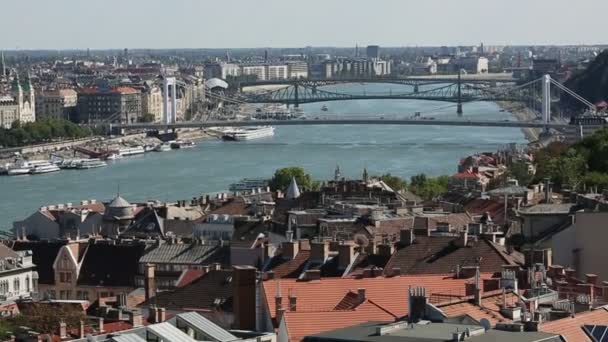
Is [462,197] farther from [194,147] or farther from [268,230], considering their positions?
[194,147]

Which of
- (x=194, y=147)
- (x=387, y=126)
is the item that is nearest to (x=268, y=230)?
(x=194, y=147)

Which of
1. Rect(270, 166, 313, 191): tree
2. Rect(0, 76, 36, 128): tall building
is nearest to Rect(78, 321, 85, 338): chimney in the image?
Rect(270, 166, 313, 191): tree

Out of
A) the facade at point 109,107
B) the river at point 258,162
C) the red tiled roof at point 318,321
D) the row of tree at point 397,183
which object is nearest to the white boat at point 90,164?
the river at point 258,162

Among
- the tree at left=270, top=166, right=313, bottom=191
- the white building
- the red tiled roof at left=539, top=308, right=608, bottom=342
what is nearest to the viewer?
the red tiled roof at left=539, top=308, right=608, bottom=342

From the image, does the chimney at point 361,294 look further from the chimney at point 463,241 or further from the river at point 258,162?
the river at point 258,162

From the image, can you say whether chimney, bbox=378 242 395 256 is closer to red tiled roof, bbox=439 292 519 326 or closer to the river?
red tiled roof, bbox=439 292 519 326

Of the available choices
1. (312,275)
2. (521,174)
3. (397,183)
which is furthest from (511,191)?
(312,275)
